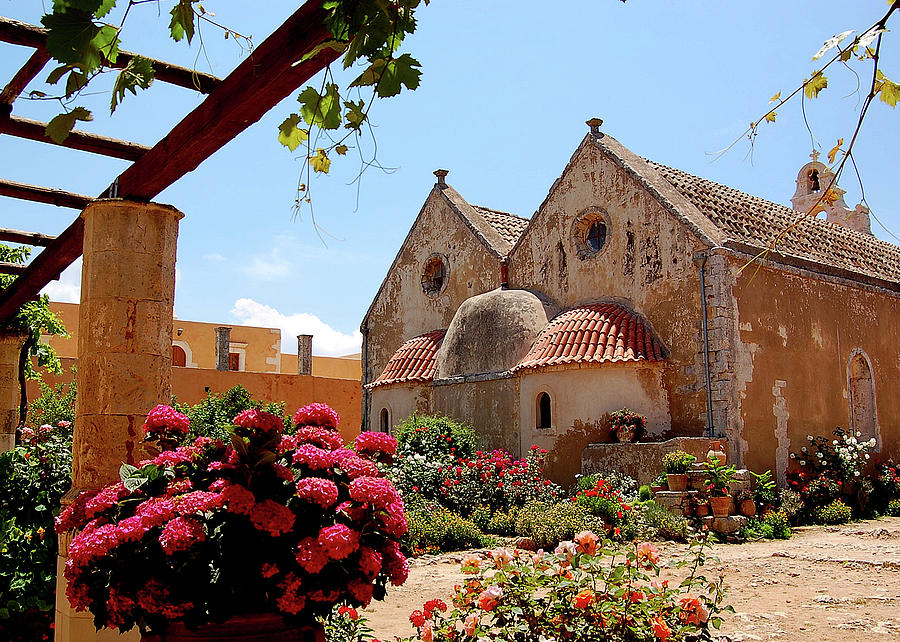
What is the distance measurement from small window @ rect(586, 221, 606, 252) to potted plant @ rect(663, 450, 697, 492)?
498cm

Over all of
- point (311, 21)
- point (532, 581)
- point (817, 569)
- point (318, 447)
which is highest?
point (311, 21)

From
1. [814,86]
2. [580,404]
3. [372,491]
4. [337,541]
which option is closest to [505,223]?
[580,404]

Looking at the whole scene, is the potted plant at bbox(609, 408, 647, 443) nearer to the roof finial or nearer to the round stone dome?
the round stone dome

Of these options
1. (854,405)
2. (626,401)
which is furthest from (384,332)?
(854,405)

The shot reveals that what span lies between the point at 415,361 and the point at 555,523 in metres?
7.79

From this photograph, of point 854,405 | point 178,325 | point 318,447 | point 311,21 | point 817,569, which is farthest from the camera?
point 178,325

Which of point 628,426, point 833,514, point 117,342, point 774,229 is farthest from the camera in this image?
→ point 774,229

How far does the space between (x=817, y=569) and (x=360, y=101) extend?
8786 mm

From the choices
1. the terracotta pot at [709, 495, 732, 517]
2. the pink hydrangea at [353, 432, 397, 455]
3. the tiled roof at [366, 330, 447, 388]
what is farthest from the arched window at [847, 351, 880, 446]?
the pink hydrangea at [353, 432, 397, 455]

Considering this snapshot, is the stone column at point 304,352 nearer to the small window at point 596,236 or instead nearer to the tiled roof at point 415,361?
the tiled roof at point 415,361

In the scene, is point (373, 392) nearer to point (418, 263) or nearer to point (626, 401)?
point (418, 263)

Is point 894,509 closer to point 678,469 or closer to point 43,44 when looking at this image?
point 678,469

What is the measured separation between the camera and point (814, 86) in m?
2.71

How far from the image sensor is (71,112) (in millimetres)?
2795
